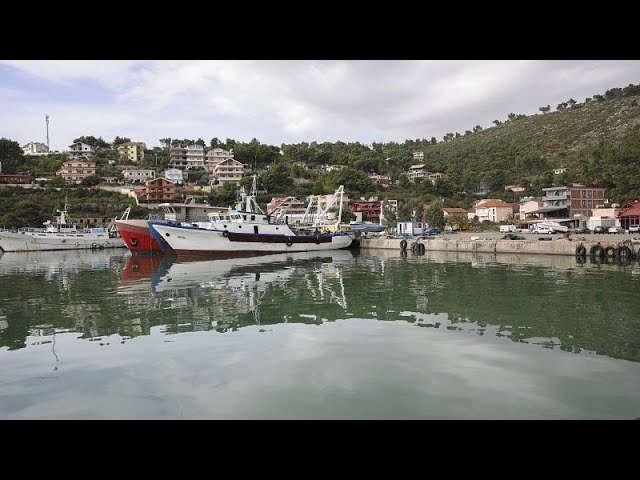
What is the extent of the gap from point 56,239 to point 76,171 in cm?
3983

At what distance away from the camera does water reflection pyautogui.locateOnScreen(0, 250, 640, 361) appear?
30.3 feet

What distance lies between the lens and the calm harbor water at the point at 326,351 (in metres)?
5.55

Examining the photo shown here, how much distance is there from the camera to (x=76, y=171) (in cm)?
7681

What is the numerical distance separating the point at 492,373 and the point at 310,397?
2.78 meters

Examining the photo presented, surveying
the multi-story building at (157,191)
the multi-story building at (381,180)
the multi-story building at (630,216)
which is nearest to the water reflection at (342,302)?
the multi-story building at (630,216)

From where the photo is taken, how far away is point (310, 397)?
19.0 feet

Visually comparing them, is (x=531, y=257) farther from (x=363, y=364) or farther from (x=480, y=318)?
(x=363, y=364)

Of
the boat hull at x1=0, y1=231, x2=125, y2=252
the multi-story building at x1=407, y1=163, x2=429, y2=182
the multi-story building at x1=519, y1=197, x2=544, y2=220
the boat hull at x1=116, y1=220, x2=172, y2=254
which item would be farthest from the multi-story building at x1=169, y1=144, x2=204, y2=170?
the multi-story building at x1=519, y1=197, x2=544, y2=220

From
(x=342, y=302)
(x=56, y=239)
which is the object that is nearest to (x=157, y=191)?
(x=56, y=239)

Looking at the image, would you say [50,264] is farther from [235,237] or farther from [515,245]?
[515,245]
